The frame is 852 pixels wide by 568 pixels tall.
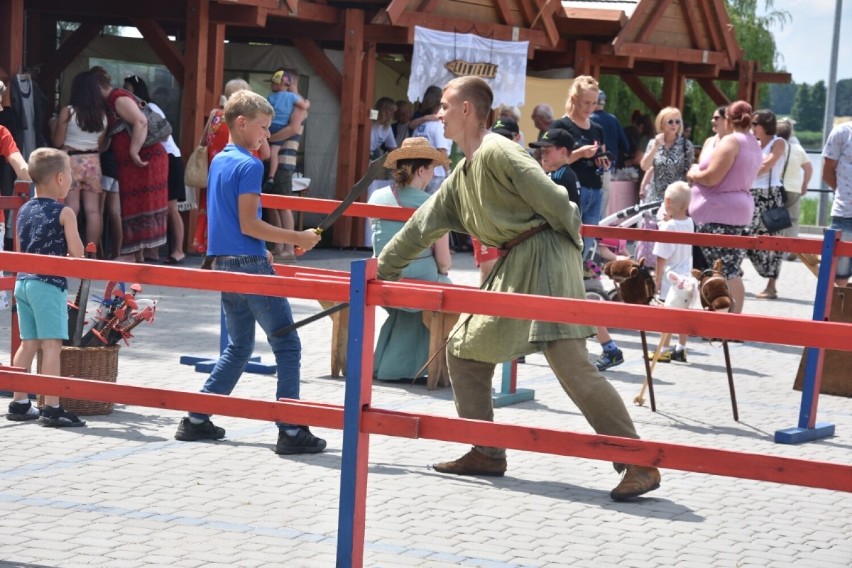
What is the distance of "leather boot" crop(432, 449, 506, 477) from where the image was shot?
634 centimetres

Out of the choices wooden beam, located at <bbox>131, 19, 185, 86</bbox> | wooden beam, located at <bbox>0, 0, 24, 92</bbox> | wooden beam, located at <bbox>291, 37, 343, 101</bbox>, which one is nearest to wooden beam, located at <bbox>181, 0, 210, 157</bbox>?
wooden beam, located at <bbox>131, 19, 185, 86</bbox>

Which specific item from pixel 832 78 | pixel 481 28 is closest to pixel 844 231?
pixel 481 28

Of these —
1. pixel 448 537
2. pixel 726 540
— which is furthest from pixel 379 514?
pixel 726 540

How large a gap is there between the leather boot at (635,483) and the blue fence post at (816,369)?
70.0 inches

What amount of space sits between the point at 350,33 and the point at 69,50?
351cm

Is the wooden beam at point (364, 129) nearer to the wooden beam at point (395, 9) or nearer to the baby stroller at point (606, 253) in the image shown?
the wooden beam at point (395, 9)

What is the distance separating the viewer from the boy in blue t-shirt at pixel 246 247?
21.2 ft

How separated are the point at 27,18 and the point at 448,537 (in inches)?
564

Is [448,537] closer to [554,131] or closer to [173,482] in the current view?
[173,482]

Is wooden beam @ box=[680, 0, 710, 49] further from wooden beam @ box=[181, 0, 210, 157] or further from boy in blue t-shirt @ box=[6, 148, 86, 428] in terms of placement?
boy in blue t-shirt @ box=[6, 148, 86, 428]

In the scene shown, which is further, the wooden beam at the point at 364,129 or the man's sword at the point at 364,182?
the wooden beam at the point at 364,129

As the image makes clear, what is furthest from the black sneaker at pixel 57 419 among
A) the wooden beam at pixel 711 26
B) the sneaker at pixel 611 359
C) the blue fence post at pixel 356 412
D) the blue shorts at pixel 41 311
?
the wooden beam at pixel 711 26

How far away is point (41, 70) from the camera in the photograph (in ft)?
57.1

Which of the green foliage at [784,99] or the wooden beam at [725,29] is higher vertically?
the green foliage at [784,99]
